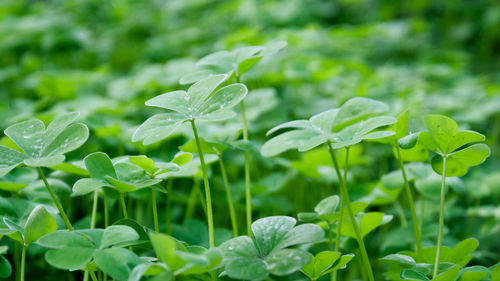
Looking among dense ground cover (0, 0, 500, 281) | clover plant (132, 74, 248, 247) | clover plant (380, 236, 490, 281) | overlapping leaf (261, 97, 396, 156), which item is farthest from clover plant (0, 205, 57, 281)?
clover plant (380, 236, 490, 281)

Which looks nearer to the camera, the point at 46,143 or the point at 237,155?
the point at 46,143

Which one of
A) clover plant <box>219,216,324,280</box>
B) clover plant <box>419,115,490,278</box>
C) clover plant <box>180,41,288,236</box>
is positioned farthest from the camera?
clover plant <box>180,41,288,236</box>

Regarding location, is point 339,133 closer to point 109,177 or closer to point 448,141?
point 448,141

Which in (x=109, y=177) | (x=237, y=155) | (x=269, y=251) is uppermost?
(x=109, y=177)

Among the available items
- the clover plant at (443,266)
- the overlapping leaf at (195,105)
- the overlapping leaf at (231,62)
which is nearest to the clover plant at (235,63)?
the overlapping leaf at (231,62)

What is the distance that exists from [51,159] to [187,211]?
1.48 feet

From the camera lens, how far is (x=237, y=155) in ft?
3.84

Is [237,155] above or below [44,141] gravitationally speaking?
below

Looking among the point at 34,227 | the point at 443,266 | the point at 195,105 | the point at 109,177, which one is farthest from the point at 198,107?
the point at 443,266

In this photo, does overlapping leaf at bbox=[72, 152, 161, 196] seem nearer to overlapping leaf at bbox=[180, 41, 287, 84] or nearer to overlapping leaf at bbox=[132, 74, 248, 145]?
overlapping leaf at bbox=[132, 74, 248, 145]

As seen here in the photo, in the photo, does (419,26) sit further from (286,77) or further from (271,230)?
(271,230)

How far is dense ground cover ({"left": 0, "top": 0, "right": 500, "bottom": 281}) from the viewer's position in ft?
1.86

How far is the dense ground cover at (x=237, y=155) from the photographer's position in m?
0.57

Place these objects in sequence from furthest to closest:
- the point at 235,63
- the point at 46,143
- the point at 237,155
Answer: the point at 237,155, the point at 235,63, the point at 46,143
